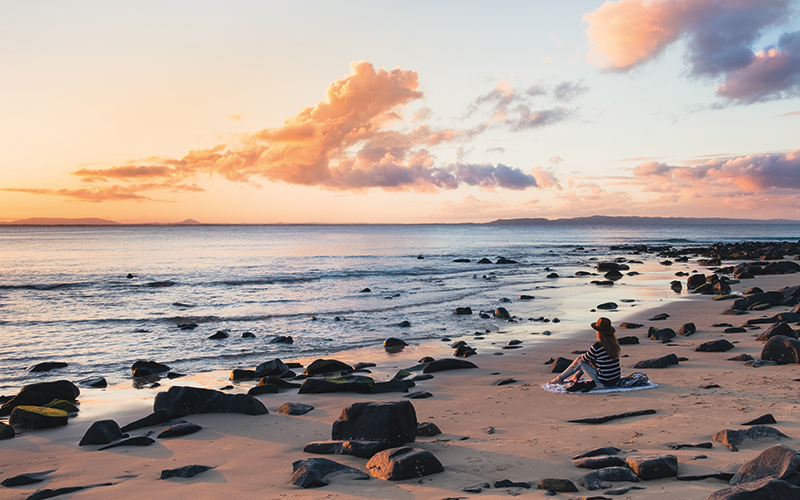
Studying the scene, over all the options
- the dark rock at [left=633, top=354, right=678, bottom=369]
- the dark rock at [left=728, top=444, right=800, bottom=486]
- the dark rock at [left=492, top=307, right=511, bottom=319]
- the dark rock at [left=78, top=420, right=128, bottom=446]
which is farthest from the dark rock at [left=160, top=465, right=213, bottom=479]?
the dark rock at [left=492, top=307, right=511, bottom=319]

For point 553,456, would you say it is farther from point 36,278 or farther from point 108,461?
point 36,278

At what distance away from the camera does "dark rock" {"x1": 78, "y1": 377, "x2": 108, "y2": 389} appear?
12.3 m

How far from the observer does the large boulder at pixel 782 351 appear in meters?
10.6

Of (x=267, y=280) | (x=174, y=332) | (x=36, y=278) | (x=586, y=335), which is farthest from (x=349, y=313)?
(x=36, y=278)

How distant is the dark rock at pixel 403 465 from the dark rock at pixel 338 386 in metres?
4.65

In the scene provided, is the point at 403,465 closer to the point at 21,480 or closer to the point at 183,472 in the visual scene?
the point at 183,472

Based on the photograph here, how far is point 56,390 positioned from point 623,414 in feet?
35.1

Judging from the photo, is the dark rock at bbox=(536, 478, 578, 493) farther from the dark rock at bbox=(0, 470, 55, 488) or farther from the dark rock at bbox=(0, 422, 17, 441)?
the dark rock at bbox=(0, 422, 17, 441)

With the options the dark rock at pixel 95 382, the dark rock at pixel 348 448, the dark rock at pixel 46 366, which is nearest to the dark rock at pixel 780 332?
the dark rock at pixel 348 448

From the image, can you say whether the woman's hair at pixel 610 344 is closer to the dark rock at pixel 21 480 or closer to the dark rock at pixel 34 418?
the dark rock at pixel 21 480

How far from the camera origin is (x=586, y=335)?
17.1 metres

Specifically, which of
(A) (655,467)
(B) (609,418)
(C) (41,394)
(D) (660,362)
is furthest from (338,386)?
(D) (660,362)

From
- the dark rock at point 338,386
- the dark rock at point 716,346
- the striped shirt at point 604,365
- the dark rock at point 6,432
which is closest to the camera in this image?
the dark rock at point 6,432

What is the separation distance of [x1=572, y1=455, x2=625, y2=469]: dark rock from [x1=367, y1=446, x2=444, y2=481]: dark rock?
159cm
